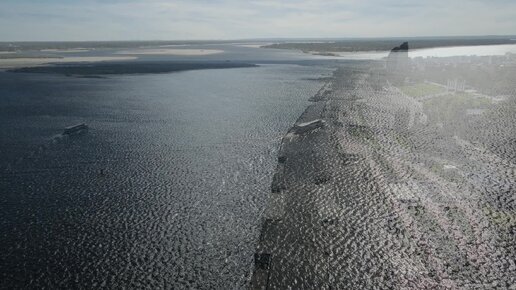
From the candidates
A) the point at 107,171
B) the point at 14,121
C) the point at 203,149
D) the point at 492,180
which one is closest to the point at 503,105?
the point at 492,180

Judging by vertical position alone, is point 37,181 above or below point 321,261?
above

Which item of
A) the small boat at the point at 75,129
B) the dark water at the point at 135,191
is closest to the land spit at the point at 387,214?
the dark water at the point at 135,191

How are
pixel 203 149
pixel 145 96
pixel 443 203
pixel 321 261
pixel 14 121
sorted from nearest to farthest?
1. pixel 321 261
2. pixel 443 203
3. pixel 203 149
4. pixel 14 121
5. pixel 145 96

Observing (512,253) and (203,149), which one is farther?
(203,149)

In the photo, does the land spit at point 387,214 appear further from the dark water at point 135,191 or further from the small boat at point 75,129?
the small boat at point 75,129

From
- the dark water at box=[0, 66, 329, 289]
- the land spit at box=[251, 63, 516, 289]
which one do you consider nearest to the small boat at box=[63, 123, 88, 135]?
the dark water at box=[0, 66, 329, 289]

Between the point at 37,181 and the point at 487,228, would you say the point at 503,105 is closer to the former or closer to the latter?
the point at 487,228

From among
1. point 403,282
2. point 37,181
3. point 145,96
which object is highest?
point 145,96

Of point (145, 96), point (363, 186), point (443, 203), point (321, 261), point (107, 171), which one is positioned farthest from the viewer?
point (145, 96)
